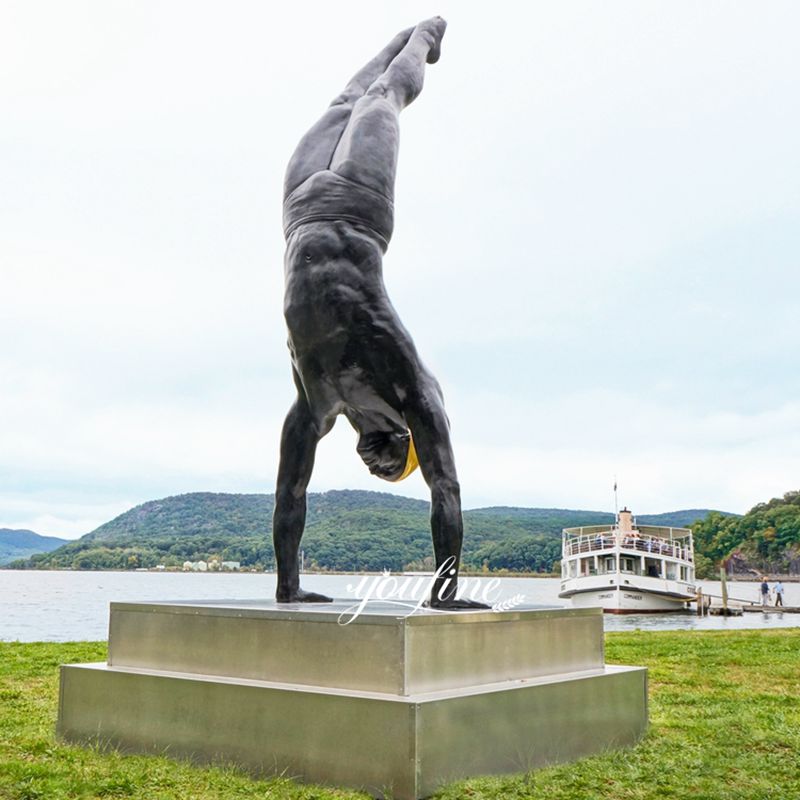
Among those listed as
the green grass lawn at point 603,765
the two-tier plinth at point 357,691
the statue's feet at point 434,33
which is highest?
the statue's feet at point 434,33

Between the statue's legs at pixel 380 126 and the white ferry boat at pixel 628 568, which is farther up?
the statue's legs at pixel 380 126

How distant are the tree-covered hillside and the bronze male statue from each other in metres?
112

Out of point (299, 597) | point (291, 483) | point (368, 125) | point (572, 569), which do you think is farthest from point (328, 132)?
point (572, 569)

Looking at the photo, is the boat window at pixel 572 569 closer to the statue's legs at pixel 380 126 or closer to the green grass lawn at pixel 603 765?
the green grass lawn at pixel 603 765

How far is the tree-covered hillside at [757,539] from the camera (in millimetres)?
114000

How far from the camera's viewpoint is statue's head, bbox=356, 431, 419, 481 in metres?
7.16

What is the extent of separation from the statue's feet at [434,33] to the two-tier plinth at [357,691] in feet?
15.5

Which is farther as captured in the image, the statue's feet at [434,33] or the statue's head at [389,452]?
the statue's feet at [434,33]

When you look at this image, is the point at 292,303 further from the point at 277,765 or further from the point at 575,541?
the point at 575,541

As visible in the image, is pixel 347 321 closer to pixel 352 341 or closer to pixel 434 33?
pixel 352 341

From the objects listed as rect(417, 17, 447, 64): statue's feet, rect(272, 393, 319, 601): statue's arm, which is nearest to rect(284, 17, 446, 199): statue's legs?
rect(417, 17, 447, 64): statue's feet

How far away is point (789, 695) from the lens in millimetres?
9781

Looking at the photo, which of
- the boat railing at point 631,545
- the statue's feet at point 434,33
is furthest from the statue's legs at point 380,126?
the boat railing at point 631,545

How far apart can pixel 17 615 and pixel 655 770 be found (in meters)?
37.5
